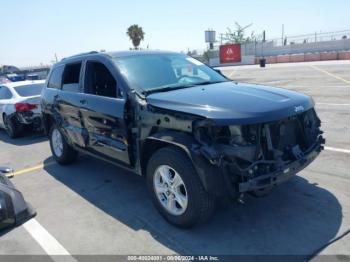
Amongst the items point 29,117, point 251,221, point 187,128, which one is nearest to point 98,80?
point 187,128

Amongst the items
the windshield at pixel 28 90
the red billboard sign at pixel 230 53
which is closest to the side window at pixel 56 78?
the windshield at pixel 28 90

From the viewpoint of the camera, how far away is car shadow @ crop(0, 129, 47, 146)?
351 inches

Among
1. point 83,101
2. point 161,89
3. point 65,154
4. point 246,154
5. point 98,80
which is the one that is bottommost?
point 65,154

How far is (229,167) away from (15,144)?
24.0 ft

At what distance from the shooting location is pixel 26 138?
9.45 meters

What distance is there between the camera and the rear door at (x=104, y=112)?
431cm

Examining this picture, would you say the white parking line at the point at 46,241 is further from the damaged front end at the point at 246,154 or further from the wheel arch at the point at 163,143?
the damaged front end at the point at 246,154

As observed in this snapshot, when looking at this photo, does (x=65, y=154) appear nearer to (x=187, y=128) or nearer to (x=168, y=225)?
(x=168, y=225)

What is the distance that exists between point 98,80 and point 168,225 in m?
2.37

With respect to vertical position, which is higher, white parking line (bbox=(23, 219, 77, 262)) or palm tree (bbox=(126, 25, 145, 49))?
palm tree (bbox=(126, 25, 145, 49))

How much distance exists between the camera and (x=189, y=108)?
3.49m

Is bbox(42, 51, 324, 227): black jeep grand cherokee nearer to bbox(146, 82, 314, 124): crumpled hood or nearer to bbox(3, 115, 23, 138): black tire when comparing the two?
bbox(146, 82, 314, 124): crumpled hood

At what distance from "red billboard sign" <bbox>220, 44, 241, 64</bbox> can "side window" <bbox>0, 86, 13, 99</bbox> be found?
37382 millimetres

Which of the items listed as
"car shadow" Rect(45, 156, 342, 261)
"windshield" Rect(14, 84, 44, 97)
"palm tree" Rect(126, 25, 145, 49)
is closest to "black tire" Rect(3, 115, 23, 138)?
"windshield" Rect(14, 84, 44, 97)
